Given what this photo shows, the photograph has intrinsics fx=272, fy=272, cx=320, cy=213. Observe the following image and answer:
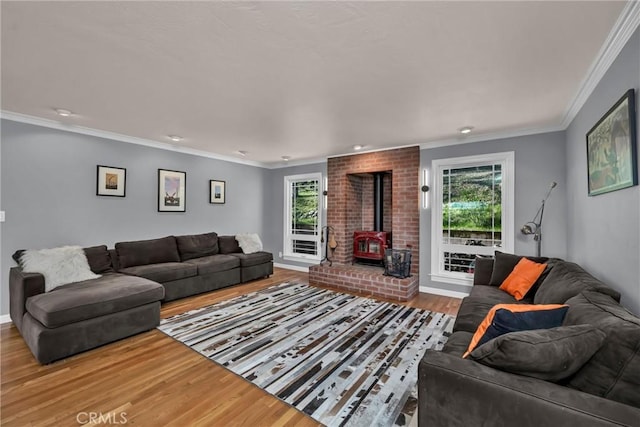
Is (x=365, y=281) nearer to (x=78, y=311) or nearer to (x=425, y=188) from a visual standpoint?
(x=425, y=188)

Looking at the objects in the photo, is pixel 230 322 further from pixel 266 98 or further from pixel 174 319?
pixel 266 98

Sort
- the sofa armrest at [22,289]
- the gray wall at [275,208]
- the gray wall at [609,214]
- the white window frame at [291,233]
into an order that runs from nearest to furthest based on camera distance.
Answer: the gray wall at [609,214] → the sofa armrest at [22,289] → the white window frame at [291,233] → the gray wall at [275,208]

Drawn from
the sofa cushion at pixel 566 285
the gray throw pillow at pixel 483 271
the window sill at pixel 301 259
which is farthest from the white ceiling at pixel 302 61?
the window sill at pixel 301 259

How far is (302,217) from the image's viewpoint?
20.4 feet

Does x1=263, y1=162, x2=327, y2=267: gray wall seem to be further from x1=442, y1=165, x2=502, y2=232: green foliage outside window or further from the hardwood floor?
the hardwood floor

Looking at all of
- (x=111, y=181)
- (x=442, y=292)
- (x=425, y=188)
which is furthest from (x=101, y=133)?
(x=442, y=292)

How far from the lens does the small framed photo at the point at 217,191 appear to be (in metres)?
5.37

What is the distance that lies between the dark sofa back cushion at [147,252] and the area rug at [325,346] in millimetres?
1233

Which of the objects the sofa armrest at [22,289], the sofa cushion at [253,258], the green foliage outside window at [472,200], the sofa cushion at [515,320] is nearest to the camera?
the sofa cushion at [515,320]

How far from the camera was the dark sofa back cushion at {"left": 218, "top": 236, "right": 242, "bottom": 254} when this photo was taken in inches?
204

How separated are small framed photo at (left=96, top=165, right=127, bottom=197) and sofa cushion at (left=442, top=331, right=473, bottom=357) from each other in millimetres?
4636

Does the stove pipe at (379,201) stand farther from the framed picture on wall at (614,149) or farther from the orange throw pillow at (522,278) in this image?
the framed picture on wall at (614,149)

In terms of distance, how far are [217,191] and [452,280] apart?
4.56 m

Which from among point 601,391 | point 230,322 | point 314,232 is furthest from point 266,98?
point 314,232
